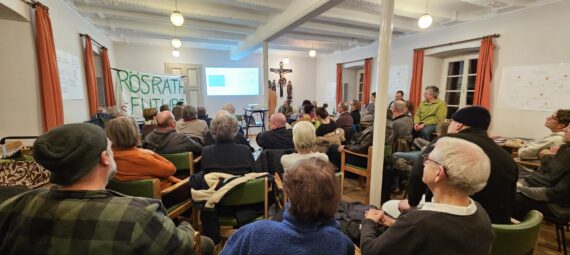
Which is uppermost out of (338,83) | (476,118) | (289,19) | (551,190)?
(289,19)

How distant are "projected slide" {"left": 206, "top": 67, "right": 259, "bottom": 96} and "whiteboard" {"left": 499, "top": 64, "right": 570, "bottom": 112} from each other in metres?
6.23

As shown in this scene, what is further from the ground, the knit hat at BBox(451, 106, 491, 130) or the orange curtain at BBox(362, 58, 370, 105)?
the orange curtain at BBox(362, 58, 370, 105)

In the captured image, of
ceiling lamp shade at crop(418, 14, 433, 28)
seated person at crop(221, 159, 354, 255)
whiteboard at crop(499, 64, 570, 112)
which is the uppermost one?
ceiling lamp shade at crop(418, 14, 433, 28)

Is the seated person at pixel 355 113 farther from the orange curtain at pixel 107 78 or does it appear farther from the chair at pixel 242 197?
the orange curtain at pixel 107 78

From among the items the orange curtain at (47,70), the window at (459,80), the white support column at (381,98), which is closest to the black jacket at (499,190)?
the white support column at (381,98)

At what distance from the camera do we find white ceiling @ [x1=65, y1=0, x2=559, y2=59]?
386 cm

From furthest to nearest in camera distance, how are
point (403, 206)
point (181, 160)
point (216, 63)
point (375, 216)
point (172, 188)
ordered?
point (216, 63) < point (181, 160) < point (172, 188) < point (403, 206) < point (375, 216)

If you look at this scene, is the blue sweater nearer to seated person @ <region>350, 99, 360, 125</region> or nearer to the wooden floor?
the wooden floor

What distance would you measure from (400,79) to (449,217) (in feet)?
19.4

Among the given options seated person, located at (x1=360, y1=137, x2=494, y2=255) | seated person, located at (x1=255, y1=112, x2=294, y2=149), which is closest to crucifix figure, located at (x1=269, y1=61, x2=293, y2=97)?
seated person, located at (x1=255, y1=112, x2=294, y2=149)

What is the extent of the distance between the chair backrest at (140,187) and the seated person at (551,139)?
11.6 ft

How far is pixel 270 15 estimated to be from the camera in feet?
15.0

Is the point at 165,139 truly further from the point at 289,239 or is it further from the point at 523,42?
the point at 523,42

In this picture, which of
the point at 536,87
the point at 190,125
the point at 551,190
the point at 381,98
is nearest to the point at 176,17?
the point at 190,125
